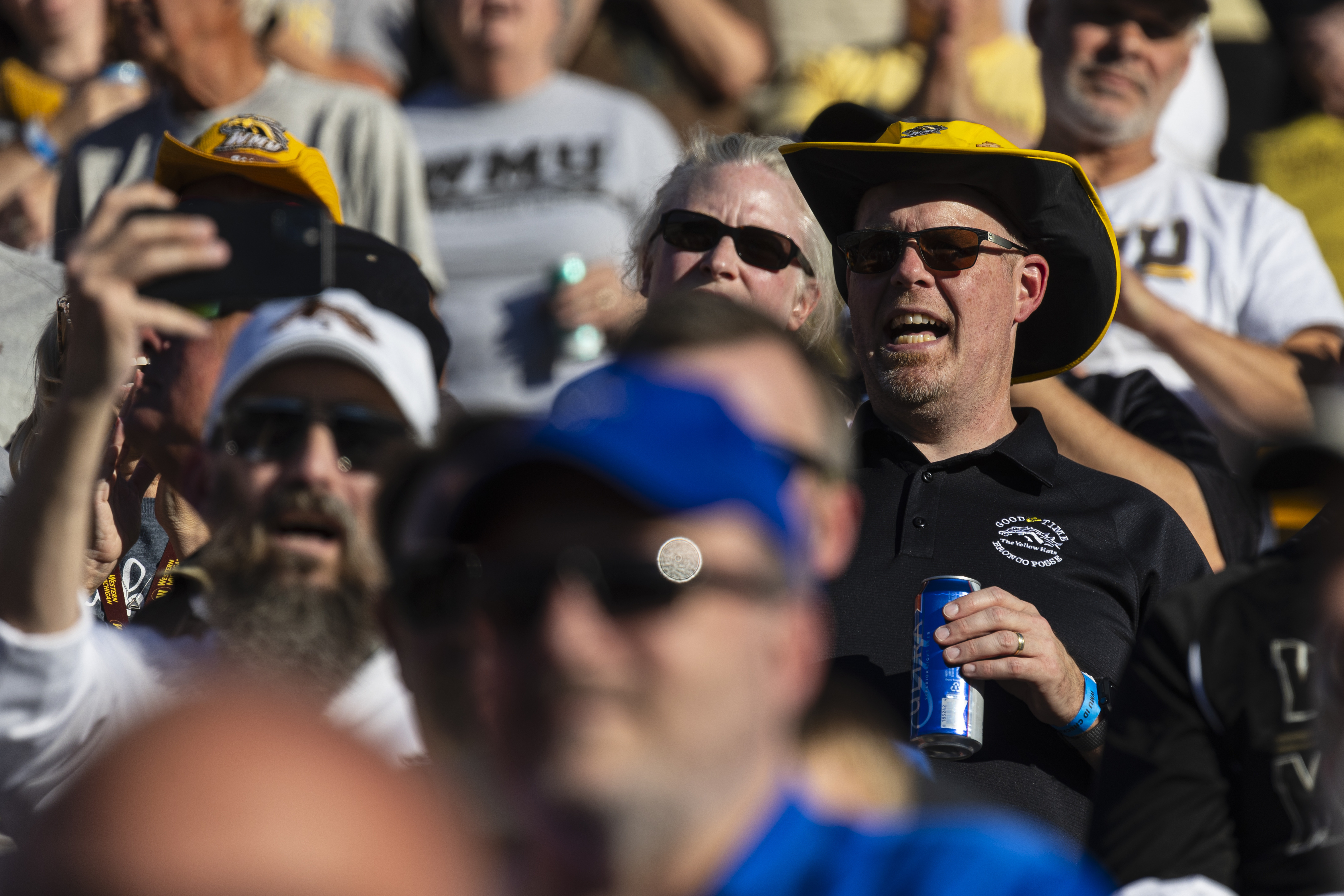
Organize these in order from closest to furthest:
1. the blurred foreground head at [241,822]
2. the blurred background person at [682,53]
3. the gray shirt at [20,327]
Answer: the blurred foreground head at [241,822] → the gray shirt at [20,327] → the blurred background person at [682,53]

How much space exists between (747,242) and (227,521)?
4.97ft

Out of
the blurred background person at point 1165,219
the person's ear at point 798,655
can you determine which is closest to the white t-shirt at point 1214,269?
the blurred background person at point 1165,219

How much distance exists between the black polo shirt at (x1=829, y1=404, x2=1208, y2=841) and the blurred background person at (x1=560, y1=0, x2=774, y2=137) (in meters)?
2.98

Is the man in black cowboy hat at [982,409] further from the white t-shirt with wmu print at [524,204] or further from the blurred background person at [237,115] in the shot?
the blurred background person at [237,115]

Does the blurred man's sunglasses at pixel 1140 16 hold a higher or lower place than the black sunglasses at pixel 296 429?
higher

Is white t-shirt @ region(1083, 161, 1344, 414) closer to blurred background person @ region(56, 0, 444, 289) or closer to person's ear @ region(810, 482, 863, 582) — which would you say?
blurred background person @ region(56, 0, 444, 289)

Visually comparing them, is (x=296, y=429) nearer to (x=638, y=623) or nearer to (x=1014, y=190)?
(x=638, y=623)

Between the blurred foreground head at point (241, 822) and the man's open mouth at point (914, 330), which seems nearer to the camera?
the blurred foreground head at point (241, 822)

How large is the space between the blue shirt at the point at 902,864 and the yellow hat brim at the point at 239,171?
254 centimetres

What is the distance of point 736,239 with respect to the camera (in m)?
3.83

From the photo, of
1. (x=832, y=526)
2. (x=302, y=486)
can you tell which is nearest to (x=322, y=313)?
(x=302, y=486)

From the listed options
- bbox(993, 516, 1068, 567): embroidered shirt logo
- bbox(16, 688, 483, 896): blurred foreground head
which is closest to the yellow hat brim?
bbox(993, 516, 1068, 567): embroidered shirt logo

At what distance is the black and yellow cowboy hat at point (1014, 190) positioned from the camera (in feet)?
11.5

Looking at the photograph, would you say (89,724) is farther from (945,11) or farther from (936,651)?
(945,11)
